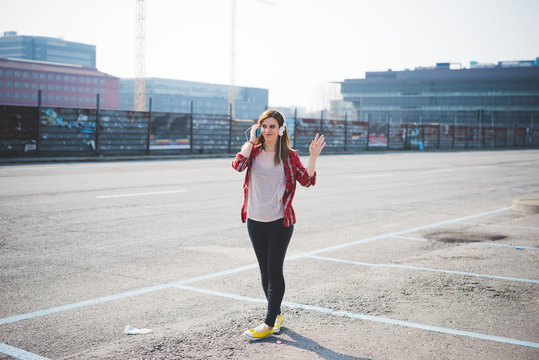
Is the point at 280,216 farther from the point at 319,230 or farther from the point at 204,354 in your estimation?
the point at 319,230

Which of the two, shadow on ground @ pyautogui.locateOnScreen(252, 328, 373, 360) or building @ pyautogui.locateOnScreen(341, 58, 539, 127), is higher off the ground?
building @ pyautogui.locateOnScreen(341, 58, 539, 127)

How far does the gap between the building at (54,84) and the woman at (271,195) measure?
120m

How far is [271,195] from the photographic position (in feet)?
14.6

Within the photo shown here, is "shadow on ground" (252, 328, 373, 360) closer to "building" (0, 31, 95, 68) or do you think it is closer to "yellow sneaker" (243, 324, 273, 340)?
"yellow sneaker" (243, 324, 273, 340)

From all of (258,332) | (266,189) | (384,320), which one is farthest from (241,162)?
(384,320)

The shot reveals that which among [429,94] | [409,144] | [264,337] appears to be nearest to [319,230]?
[264,337]

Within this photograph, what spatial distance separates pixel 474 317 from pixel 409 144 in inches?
1747

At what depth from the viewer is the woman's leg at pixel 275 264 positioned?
440 centimetres

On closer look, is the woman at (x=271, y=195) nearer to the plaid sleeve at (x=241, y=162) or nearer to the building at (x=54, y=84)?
the plaid sleeve at (x=241, y=162)

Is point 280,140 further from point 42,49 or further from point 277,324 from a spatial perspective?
point 42,49

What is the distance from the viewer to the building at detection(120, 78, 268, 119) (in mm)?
147500

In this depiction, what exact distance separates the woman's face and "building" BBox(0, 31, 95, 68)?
20318 centimetres

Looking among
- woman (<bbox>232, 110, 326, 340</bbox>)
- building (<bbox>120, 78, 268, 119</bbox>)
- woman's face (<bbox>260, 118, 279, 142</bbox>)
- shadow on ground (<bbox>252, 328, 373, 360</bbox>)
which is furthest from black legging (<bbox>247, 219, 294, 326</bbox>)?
building (<bbox>120, 78, 268, 119</bbox>)

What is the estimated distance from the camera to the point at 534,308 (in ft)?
17.0
